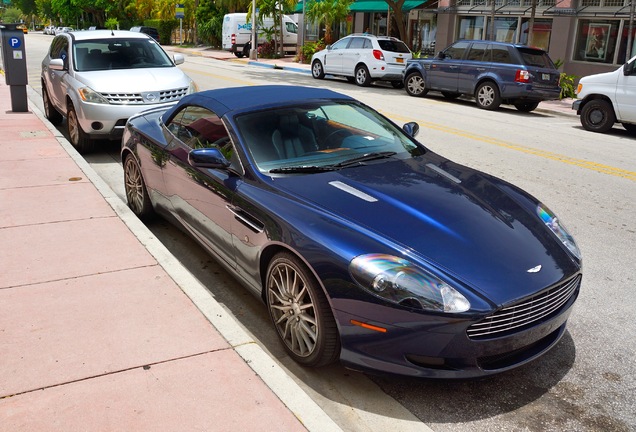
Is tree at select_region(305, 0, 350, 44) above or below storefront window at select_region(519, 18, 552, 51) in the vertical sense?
above

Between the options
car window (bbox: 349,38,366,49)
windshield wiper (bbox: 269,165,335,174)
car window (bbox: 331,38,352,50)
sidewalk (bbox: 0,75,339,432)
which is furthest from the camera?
car window (bbox: 331,38,352,50)

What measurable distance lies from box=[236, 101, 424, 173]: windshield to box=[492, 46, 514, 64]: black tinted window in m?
12.8

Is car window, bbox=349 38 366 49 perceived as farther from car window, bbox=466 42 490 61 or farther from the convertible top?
the convertible top

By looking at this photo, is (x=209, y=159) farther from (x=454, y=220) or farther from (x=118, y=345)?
(x=454, y=220)

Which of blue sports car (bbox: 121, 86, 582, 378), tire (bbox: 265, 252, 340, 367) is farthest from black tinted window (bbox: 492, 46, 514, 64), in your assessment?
tire (bbox: 265, 252, 340, 367)

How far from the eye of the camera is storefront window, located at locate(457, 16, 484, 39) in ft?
91.1

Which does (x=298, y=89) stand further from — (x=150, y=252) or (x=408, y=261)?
(x=408, y=261)

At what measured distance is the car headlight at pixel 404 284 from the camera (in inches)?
129

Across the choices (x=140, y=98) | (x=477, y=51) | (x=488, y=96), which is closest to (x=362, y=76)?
(x=477, y=51)

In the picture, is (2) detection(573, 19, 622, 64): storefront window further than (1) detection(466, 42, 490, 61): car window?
Yes

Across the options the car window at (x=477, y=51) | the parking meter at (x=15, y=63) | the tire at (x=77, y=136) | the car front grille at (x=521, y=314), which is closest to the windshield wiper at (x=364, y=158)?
the car front grille at (x=521, y=314)

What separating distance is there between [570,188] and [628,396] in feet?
17.0

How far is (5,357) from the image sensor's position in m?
3.68

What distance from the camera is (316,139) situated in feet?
16.0
